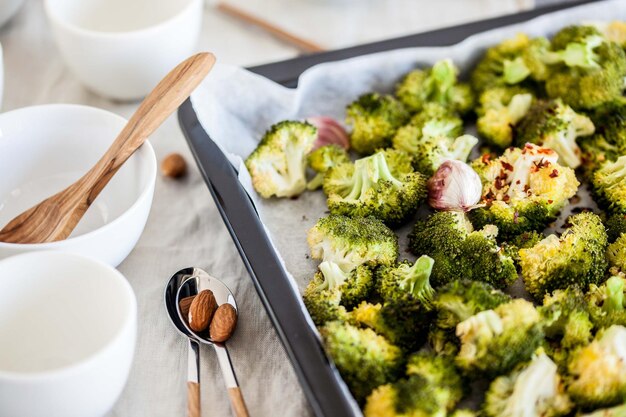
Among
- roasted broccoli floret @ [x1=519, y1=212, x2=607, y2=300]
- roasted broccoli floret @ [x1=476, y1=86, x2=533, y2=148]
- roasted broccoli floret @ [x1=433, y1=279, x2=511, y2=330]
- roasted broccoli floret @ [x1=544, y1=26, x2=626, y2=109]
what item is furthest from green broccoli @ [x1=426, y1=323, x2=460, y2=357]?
roasted broccoli floret @ [x1=544, y1=26, x2=626, y2=109]

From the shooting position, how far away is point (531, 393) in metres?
0.99

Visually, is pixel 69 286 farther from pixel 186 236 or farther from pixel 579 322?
pixel 579 322

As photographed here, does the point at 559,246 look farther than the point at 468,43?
No

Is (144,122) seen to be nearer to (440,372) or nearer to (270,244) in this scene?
(270,244)

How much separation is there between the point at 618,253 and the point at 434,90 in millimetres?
543

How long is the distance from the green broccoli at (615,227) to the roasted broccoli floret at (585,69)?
307 millimetres

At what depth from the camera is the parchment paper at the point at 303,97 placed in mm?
1376

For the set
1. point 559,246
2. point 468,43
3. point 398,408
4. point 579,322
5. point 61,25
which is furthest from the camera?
point 468,43

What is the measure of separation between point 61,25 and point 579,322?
3.88 ft

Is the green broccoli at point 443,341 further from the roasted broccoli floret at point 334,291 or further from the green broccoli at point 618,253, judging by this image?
the green broccoli at point 618,253

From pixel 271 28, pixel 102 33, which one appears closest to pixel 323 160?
pixel 102 33

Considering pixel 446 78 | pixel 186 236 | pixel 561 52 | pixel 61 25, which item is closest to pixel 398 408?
pixel 186 236

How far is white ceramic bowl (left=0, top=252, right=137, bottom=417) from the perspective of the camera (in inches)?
40.1

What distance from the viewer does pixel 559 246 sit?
1219mm
